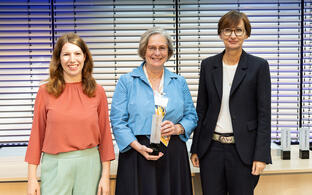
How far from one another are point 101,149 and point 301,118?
2299 millimetres

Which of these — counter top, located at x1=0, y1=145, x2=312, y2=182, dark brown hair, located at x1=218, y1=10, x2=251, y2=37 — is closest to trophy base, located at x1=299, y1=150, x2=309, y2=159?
counter top, located at x1=0, y1=145, x2=312, y2=182

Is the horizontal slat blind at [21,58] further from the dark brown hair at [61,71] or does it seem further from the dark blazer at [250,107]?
the dark blazer at [250,107]

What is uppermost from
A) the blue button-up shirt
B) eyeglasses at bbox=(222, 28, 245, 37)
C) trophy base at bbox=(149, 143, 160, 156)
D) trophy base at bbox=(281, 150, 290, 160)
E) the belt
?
eyeglasses at bbox=(222, 28, 245, 37)

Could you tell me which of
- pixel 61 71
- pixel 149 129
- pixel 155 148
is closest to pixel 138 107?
pixel 149 129

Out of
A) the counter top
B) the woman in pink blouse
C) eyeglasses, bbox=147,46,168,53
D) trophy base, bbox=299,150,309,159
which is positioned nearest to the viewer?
the woman in pink blouse

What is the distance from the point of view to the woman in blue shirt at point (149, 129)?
2061 millimetres

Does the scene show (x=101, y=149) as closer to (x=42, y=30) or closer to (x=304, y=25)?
(x=42, y=30)

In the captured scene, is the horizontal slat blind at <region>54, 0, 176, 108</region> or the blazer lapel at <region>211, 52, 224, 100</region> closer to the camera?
the blazer lapel at <region>211, 52, 224, 100</region>

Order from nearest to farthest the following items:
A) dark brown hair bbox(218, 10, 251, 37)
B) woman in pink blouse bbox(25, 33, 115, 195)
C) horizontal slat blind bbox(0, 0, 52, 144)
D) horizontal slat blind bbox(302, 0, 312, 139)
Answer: woman in pink blouse bbox(25, 33, 115, 195) < dark brown hair bbox(218, 10, 251, 37) < horizontal slat blind bbox(0, 0, 52, 144) < horizontal slat blind bbox(302, 0, 312, 139)

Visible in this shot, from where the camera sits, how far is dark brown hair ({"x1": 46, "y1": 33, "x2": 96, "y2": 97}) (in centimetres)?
188

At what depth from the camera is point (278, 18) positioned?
10.6ft

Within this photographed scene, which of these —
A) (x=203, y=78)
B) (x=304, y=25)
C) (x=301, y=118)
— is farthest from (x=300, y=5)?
(x=203, y=78)

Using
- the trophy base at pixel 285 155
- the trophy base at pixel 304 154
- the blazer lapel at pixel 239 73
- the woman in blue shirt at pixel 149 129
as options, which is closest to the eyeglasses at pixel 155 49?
the woman in blue shirt at pixel 149 129

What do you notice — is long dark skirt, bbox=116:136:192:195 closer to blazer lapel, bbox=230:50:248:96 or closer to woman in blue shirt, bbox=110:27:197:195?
woman in blue shirt, bbox=110:27:197:195
